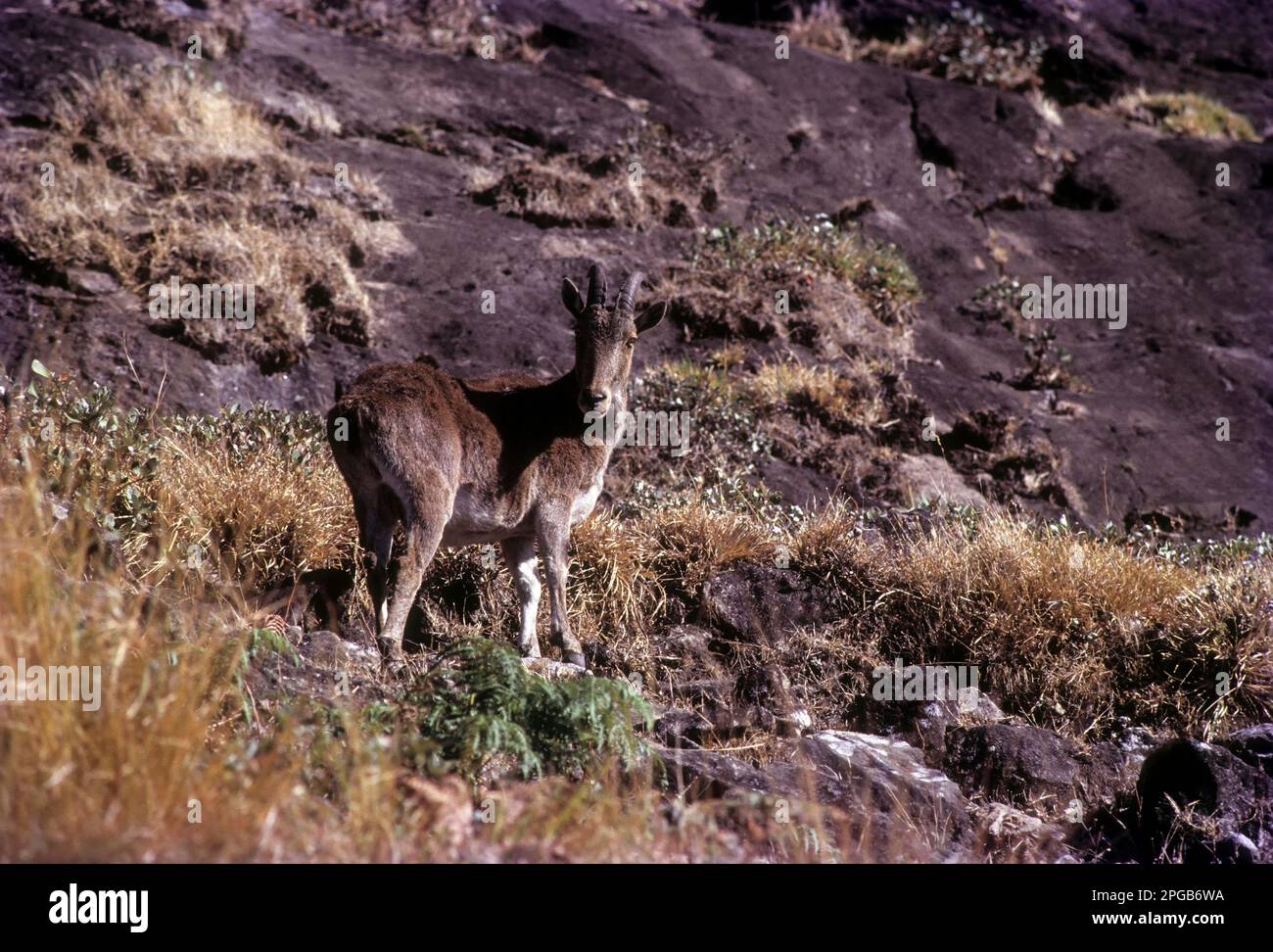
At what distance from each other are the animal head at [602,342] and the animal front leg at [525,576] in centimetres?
117

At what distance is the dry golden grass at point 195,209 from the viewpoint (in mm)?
13914

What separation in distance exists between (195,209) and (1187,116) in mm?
18551

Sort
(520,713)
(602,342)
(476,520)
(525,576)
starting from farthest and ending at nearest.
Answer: (525,576) < (602,342) < (476,520) < (520,713)

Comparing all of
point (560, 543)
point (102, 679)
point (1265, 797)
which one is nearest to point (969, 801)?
point (1265, 797)

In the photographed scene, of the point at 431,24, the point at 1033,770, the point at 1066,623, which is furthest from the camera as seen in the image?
the point at 431,24

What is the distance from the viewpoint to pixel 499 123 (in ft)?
65.6

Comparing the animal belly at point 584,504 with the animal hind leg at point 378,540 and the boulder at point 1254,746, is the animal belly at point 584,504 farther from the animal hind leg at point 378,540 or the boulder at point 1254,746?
the boulder at point 1254,746

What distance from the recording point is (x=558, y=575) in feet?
31.2

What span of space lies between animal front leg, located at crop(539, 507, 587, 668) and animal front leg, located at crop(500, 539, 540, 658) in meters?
0.24

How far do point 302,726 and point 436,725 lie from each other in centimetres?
67

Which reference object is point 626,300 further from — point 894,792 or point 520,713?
point 520,713

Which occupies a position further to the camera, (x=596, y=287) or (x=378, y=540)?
(x=596, y=287)

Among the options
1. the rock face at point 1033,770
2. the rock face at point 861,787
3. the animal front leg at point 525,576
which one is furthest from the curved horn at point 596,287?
the rock face at point 1033,770

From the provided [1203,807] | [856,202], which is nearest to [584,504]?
[1203,807]
